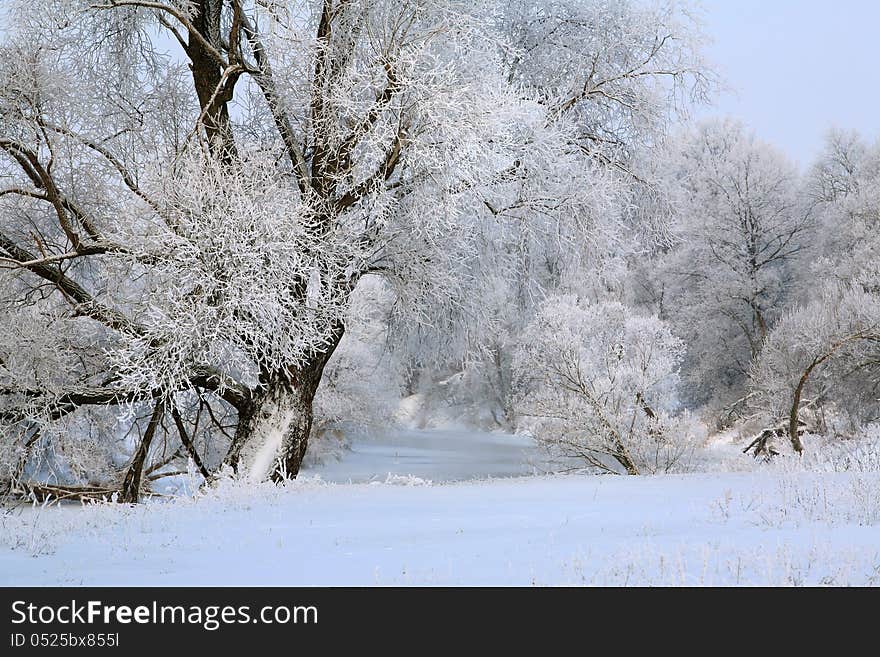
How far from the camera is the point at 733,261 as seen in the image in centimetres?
2731

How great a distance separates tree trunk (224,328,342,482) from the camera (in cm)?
970

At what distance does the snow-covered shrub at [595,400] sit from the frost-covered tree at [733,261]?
11.0m

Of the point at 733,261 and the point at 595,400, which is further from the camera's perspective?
the point at 733,261

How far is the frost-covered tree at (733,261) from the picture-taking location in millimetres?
26781

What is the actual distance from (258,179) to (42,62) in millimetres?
3478

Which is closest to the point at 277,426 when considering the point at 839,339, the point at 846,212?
the point at 839,339

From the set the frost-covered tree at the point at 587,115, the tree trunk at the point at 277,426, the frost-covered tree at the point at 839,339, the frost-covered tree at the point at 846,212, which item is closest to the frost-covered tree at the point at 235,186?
the tree trunk at the point at 277,426

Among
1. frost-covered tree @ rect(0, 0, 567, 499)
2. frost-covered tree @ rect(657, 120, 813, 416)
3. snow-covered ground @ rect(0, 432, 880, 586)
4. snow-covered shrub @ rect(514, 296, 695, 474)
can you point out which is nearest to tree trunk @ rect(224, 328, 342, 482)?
frost-covered tree @ rect(0, 0, 567, 499)

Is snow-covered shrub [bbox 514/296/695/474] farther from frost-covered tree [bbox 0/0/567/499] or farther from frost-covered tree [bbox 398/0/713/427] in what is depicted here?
frost-covered tree [bbox 0/0/567/499]

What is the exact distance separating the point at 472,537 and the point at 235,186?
428 centimetres

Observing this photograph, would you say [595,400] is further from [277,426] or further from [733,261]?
[733,261]

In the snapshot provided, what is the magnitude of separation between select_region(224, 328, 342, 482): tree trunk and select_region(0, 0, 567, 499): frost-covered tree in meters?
0.03

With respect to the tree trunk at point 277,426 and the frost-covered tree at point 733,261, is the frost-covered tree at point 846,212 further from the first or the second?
the tree trunk at point 277,426
